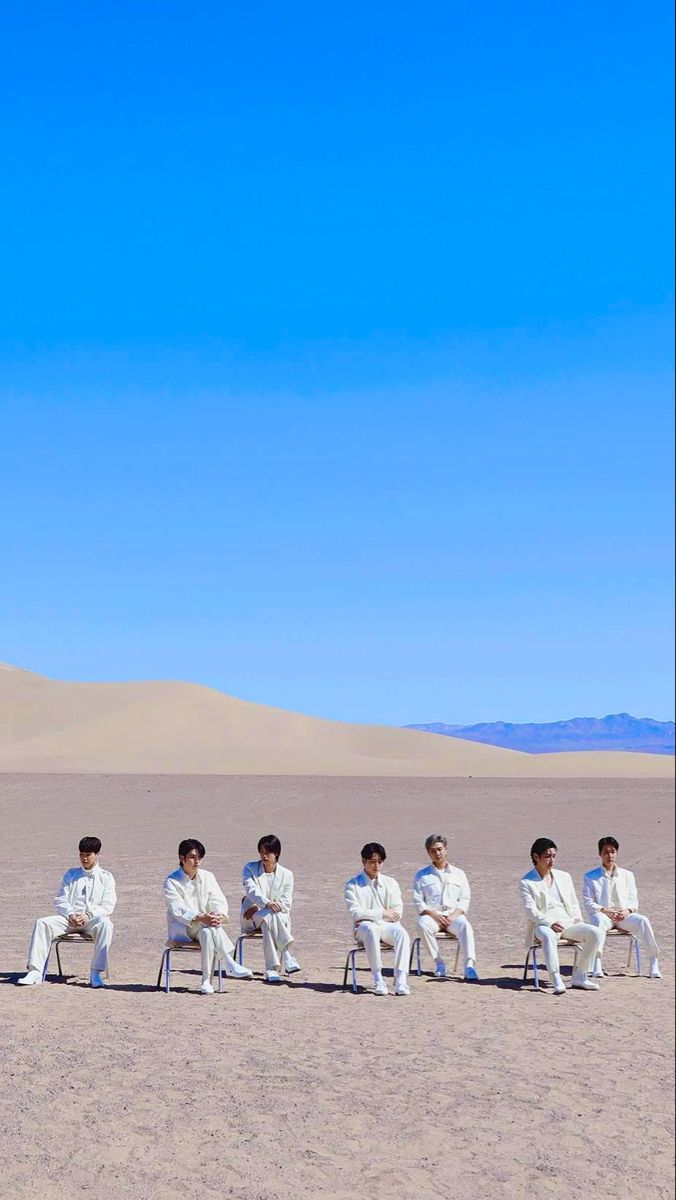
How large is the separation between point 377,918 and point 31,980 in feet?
10.2

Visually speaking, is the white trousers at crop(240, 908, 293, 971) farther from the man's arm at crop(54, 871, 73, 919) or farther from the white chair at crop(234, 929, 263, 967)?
the man's arm at crop(54, 871, 73, 919)

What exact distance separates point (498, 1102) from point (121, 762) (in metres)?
50.3

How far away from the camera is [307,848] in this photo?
24.8m

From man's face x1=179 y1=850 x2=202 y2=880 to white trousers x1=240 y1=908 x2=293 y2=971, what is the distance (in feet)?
2.62

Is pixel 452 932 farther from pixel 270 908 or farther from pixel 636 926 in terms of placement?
pixel 636 926

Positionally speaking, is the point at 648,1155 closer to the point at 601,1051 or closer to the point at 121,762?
the point at 601,1051

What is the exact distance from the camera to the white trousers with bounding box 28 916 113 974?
11.3 m

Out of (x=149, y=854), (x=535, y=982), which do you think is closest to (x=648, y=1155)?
(x=535, y=982)

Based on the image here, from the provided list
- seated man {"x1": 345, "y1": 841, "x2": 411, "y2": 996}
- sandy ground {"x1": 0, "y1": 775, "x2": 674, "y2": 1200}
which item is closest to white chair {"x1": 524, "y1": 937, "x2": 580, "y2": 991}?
sandy ground {"x1": 0, "y1": 775, "x2": 674, "y2": 1200}

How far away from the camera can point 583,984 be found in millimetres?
11875

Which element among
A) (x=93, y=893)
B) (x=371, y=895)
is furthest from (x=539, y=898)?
(x=93, y=893)

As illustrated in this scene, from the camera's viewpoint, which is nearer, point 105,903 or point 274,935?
point 105,903

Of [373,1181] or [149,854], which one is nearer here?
[373,1181]

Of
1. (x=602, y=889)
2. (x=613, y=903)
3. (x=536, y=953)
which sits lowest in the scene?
A: (x=536, y=953)
